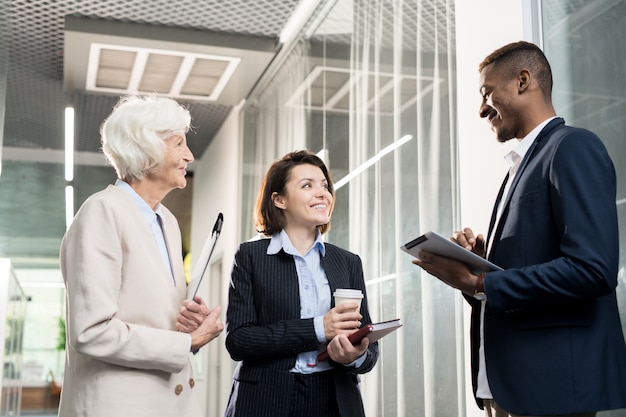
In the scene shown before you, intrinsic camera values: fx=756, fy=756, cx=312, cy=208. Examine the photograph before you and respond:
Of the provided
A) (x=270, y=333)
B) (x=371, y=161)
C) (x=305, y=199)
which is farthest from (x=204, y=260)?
(x=371, y=161)

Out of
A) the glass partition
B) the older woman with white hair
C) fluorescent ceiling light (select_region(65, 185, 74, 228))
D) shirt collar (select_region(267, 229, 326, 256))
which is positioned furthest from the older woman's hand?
fluorescent ceiling light (select_region(65, 185, 74, 228))

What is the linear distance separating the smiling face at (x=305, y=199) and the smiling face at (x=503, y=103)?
616 mm

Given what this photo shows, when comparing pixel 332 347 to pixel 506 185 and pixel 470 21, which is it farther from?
pixel 470 21

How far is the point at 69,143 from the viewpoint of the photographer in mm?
9148

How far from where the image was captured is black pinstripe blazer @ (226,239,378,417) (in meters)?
2.17

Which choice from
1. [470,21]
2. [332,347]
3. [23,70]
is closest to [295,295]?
[332,347]

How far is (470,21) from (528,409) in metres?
2.00

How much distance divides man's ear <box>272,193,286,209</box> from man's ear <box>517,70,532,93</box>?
85cm

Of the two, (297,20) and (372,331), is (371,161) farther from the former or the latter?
(372,331)

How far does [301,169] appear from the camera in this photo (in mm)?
2533

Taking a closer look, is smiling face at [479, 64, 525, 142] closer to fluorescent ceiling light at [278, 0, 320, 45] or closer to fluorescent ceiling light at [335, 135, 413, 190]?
fluorescent ceiling light at [335, 135, 413, 190]

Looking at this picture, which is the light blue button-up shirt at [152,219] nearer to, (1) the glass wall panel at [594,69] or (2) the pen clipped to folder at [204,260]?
(2) the pen clipped to folder at [204,260]

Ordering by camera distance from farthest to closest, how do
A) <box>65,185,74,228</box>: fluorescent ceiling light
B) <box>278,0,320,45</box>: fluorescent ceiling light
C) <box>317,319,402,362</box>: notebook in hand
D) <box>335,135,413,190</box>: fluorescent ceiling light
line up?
<box>65,185,74,228</box>: fluorescent ceiling light
<box>278,0,320,45</box>: fluorescent ceiling light
<box>335,135,413,190</box>: fluorescent ceiling light
<box>317,319,402,362</box>: notebook in hand

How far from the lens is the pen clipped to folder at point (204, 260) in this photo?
1859mm
